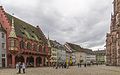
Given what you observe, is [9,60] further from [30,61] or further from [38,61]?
[38,61]

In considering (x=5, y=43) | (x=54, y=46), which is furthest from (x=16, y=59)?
(x=54, y=46)

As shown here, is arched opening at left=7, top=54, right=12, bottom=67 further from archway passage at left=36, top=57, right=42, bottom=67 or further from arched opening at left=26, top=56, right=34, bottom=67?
archway passage at left=36, top=57, right=42, bottom=67

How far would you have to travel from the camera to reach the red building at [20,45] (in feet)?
253

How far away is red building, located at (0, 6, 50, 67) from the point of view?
253 feet

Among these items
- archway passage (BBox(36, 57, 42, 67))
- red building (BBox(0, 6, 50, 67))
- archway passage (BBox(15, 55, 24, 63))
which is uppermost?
red building (BBox(0, 6, 50, 67))

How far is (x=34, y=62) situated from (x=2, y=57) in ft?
66.7

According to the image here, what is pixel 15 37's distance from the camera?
256 feet

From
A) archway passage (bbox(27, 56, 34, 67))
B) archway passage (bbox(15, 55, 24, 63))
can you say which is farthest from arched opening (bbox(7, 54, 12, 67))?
archway passage (bbox(27, 56, 34, 67))

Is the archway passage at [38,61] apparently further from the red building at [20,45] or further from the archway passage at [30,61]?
the archway passage at [30,61]

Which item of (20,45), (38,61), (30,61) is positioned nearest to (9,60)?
(20,45)

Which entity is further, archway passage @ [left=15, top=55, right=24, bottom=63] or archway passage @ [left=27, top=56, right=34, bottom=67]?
archway passage @ [left=27, top=56, right=34, bottom=67]

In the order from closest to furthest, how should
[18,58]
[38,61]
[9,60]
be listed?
[9,60], [18,58], [38,61]

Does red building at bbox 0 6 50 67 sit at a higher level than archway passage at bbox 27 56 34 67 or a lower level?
higher

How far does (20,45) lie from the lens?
82.3 m
